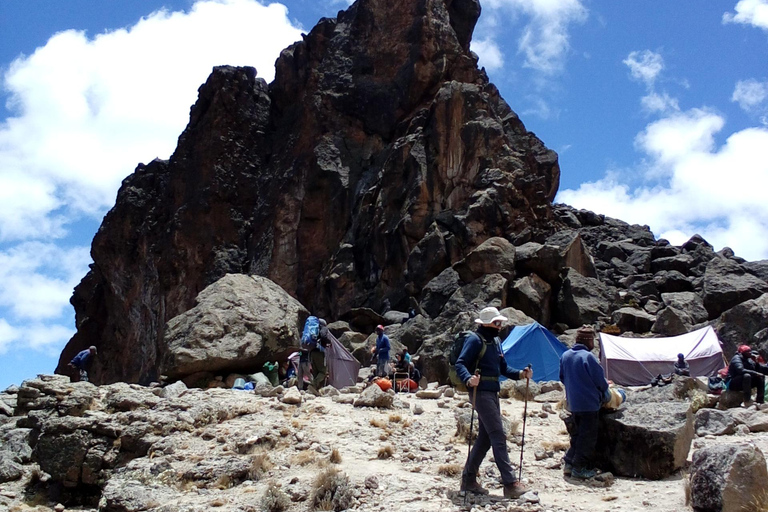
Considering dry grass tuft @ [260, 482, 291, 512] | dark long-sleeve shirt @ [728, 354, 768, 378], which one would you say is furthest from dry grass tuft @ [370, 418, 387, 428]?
dark long-sleeve shirt @ [728, 354, 768, 378]

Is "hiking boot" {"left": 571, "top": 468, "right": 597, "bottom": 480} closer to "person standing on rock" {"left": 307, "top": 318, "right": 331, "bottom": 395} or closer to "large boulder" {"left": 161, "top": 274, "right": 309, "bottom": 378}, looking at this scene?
"person standing on rock" {"left": 307, "top": 318, "right": 331, "bottom": 395}

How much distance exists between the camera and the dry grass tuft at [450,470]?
30.8ft

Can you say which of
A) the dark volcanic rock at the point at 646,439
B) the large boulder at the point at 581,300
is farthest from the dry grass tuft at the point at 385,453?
the large boulder at the point at 581,300

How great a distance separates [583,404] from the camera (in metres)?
9.05

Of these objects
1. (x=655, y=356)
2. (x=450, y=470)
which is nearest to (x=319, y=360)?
(x=450, y=470)

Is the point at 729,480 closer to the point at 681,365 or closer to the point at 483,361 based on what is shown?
the point at 483,361

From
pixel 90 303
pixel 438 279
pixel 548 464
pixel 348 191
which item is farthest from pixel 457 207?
pixel 90 303

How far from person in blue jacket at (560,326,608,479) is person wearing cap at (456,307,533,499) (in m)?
0.93

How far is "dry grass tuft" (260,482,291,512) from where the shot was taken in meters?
8.64

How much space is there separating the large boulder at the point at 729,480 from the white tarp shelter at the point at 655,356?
1777cm

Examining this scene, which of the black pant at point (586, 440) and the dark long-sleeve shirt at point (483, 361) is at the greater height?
the dark long-sleeve shirt at point (483, 361)

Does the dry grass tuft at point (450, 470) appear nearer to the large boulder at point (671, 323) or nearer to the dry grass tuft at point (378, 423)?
the dry grass tuft at point (378, 423)

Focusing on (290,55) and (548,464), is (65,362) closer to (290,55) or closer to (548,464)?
(290,55)

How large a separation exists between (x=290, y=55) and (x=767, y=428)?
6327 cm
